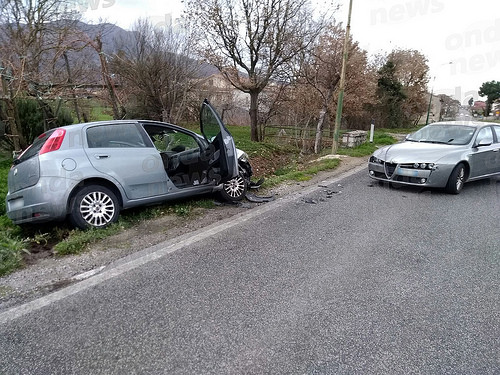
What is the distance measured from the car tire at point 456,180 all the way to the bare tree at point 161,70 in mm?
14017

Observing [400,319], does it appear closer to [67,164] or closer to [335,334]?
[335,334]

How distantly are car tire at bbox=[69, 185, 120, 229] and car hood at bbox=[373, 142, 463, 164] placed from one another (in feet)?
17.8

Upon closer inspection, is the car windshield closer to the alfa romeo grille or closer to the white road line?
the alfa romeo grille

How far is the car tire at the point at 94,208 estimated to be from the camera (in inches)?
153

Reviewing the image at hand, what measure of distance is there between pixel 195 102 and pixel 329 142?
879cm

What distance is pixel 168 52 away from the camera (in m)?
17.2

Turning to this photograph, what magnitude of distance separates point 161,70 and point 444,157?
15.8m

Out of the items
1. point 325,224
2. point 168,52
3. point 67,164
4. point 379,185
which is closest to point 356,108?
point 168,52

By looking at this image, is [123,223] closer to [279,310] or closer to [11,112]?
[279,310]

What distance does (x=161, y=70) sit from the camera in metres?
17.4

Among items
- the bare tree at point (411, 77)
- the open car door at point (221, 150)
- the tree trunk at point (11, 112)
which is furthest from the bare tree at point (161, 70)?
the bare tree at point (411, 77)

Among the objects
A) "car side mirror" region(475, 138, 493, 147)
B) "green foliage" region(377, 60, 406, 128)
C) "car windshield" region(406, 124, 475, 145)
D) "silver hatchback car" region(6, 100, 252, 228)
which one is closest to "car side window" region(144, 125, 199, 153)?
"silver hatchback car" region(6, 100, 252, 228)

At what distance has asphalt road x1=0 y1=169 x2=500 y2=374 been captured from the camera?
6.64 ft

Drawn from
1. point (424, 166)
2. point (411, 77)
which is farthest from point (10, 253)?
point (411, 77)
